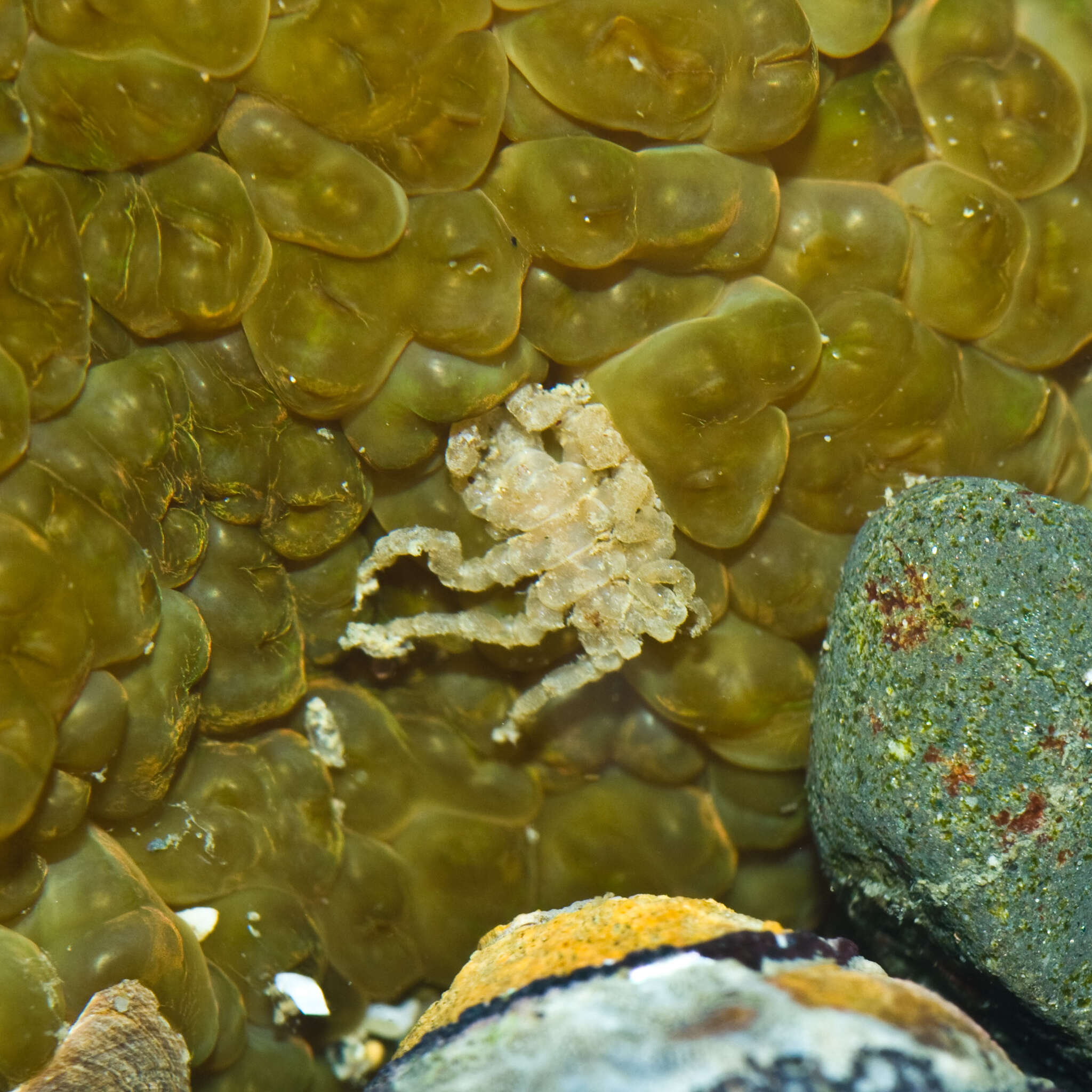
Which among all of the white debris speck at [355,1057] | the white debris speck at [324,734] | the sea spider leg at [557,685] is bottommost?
the white debris speck at [355,1057]

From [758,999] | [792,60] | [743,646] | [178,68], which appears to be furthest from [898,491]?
[178,68]

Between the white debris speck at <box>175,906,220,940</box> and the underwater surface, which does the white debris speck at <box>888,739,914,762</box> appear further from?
the white debris speck at <box>175,906,220,940</box>

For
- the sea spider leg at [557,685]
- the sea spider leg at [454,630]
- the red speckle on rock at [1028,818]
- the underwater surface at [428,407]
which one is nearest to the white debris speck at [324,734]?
the underwater surface at [428,407]

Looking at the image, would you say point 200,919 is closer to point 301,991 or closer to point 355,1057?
point 301,991

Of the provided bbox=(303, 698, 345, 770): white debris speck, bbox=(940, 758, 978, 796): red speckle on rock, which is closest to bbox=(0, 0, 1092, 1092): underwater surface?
bbox=(303, 698, 345, 770): white debris speck

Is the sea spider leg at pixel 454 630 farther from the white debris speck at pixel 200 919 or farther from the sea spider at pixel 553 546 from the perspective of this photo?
the white debris speck at pixel 200 919

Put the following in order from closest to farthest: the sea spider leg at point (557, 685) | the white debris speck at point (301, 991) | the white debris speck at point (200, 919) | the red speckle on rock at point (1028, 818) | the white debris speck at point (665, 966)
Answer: the white debris speck at point (665, 966)
the red speckle on rock at point (1028, 818)
the white debris speck at point (200, 919)
the white debris speck at point (301, 991)
the sea spider leg at point (557, 685)

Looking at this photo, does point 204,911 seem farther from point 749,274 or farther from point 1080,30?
point 1080,30
